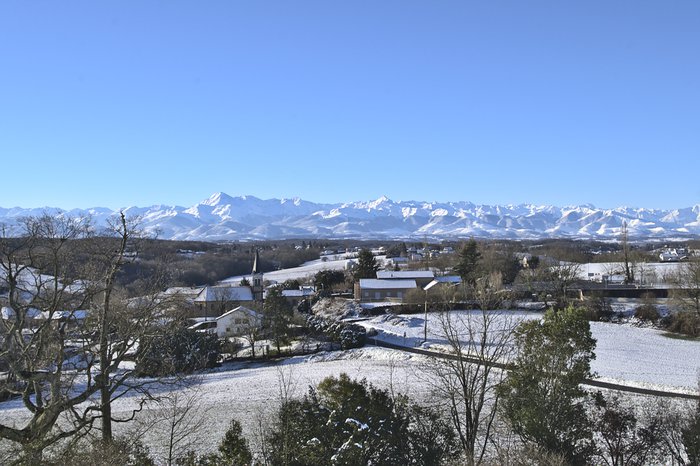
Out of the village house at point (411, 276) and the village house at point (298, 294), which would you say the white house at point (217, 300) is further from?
the village house at point (411, 276)

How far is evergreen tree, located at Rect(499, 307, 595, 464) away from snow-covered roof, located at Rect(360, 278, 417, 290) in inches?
1826

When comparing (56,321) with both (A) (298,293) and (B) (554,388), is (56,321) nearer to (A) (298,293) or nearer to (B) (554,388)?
(B) (554,388)

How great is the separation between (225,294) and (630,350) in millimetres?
39000

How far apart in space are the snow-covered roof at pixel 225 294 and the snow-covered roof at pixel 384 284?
1284 cm

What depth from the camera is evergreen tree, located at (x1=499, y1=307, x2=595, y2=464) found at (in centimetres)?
1495

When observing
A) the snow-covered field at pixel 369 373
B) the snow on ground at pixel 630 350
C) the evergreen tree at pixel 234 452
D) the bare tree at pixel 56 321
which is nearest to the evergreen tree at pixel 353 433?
the evergreen tree at pixel 234 452

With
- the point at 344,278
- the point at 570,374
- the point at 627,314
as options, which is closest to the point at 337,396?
the point at 570,374

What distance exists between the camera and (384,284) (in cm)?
6347

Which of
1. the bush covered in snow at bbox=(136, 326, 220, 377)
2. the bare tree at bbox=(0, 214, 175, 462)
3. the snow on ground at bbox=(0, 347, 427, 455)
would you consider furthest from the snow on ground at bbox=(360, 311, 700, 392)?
the bare tree at bbox=(0, 214, 175, 462)

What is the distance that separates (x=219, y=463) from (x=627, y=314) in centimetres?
4566

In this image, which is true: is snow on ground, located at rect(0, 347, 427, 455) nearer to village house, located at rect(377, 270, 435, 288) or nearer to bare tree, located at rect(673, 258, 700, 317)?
bare tree, located at rect(673, 258, 700, 317)

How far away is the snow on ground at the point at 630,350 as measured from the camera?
96.7 ft

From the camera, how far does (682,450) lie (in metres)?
17.1

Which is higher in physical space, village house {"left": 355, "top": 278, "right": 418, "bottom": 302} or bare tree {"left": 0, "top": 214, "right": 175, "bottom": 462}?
bare tree {"left": 0, "top": 214, "right": 175, "bottom": 462}
